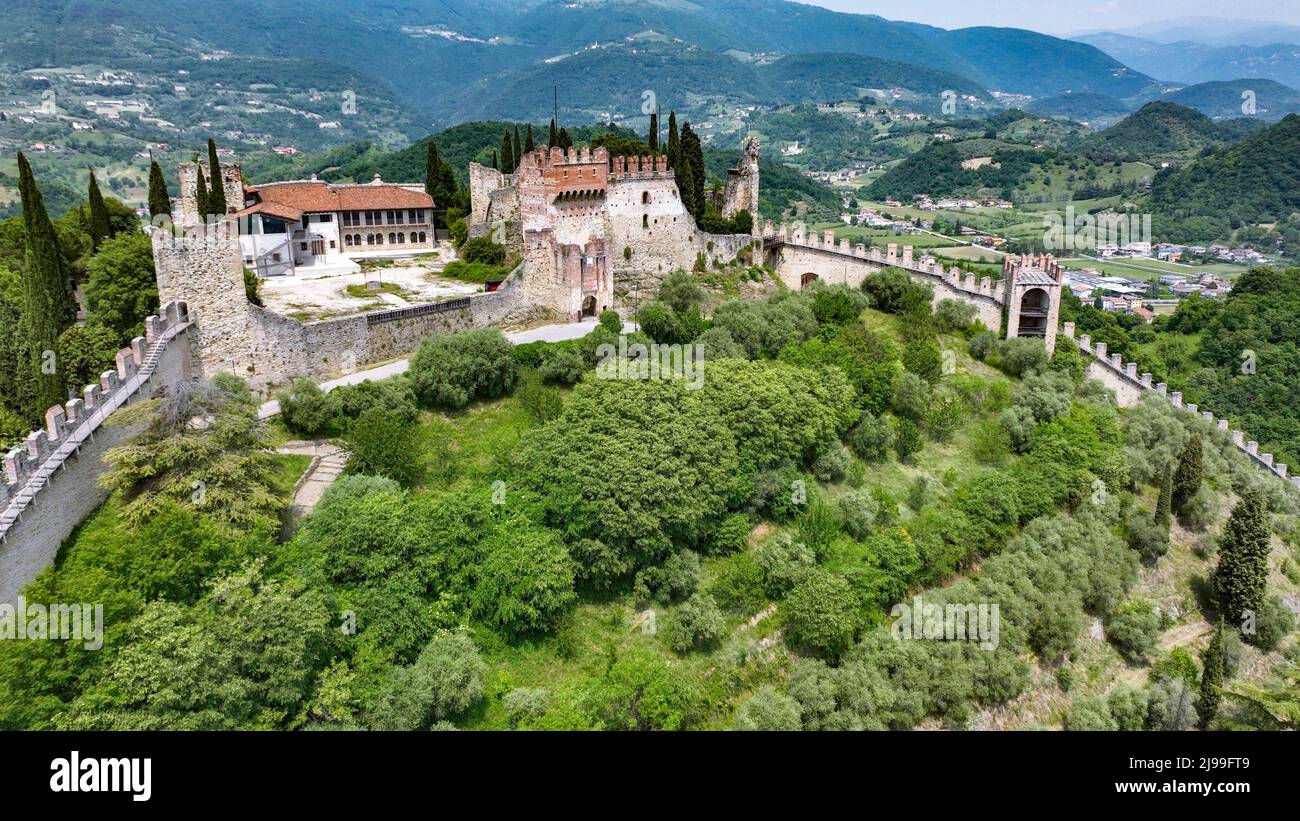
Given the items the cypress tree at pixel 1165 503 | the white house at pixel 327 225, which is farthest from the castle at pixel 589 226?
the cypress tree at pixel 1165 503

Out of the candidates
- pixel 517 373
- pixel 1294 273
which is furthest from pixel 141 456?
pixel 1294 273

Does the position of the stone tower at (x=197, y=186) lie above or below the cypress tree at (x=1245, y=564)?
above

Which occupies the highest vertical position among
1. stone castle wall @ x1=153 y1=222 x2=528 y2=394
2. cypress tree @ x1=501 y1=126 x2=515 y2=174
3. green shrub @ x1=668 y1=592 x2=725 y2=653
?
cypress tree @ x1=501 y1=126 x2=515 y2=174

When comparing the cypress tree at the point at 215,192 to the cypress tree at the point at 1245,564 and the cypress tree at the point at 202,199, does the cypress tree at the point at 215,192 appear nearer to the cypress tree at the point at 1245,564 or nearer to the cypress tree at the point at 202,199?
the cypress tree at the point at 202,199

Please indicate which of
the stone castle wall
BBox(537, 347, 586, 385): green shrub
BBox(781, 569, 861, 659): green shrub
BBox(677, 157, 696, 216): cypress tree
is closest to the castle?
BBox(677, 157, 696, 216): cypress tree

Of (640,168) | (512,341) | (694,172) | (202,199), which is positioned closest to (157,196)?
(202,199)

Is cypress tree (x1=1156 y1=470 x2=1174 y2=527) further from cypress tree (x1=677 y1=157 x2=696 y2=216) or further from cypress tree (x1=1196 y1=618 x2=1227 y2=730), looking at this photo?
cypress tree (x1=677 y1=157 x2=696 y2=216)
